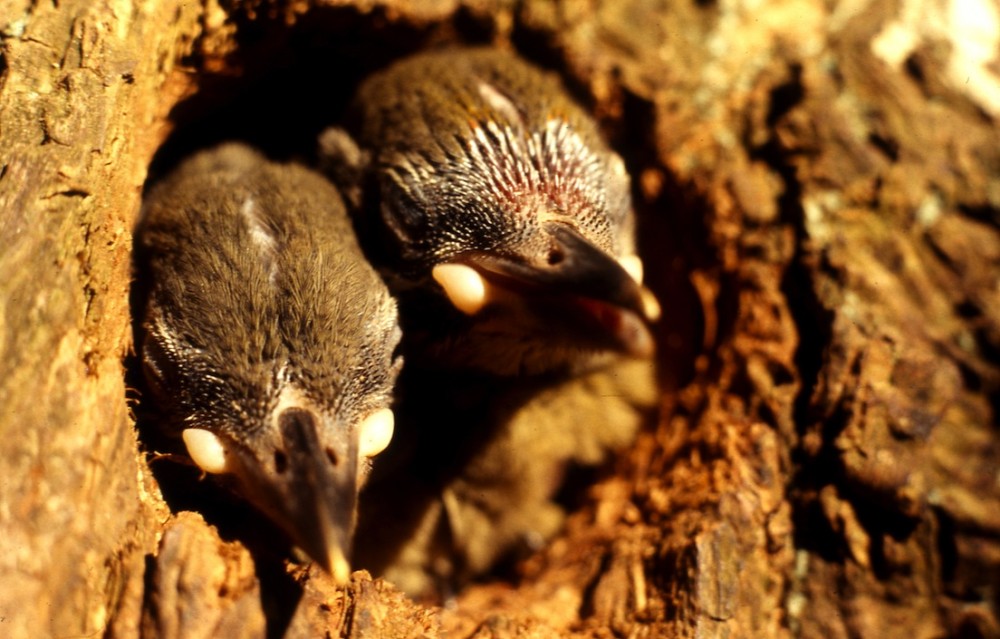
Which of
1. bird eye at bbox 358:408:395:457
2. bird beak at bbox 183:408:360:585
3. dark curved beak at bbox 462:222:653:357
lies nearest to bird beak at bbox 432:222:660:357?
dark curved beak at bbox 462:222:653:357

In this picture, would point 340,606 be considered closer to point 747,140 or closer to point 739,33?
point 747,140

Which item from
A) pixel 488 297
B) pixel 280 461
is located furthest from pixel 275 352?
pixel 488 297

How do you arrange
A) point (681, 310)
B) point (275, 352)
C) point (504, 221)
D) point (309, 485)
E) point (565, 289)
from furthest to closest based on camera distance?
point (681, 310)
point (504, 221)
point (565, 289)
point (275, 352)
point (309, 485)

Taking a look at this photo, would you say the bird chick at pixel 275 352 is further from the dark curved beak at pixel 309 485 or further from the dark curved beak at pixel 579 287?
the dark curved beak at pixel 579 287

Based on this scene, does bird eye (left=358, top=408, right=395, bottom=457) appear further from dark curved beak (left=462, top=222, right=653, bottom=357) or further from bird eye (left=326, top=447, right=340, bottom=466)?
dark curved beak (left=462, top=222, right=653, bottom=357)

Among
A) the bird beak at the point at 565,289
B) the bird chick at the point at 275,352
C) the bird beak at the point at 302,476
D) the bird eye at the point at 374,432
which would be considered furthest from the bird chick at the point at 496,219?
the bird beak at the point at 302,476

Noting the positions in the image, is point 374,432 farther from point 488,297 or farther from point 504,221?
point 504,221
